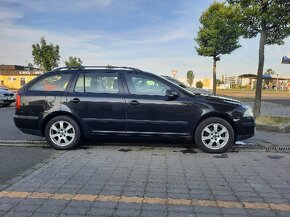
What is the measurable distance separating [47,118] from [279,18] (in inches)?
322

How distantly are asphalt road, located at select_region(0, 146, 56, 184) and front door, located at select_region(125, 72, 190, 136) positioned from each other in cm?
170

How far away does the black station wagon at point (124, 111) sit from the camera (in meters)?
7.05

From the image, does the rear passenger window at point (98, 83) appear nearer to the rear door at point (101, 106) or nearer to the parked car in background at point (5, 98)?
the rear door at point (101, 106)

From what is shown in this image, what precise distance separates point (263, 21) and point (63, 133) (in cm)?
767

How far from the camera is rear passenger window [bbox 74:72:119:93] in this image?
24.0 ft

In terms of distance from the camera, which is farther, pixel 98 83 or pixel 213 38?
pixel 213 38

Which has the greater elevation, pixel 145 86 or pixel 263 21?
pixel 263 21

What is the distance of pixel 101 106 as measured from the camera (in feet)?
23.5

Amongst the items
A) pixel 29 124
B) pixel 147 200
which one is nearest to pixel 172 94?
pixel 29 124

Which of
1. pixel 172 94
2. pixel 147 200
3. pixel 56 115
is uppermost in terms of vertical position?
pixel 172 94

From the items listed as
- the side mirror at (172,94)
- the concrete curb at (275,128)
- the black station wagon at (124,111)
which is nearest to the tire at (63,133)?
the black station wagon at (124,111)

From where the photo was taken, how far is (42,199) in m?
4.25

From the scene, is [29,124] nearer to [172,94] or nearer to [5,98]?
[172,94]

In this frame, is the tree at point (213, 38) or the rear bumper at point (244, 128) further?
the tree at point (213, 38)
